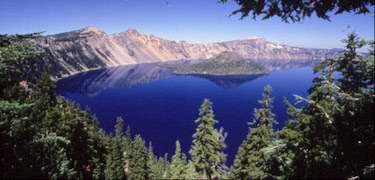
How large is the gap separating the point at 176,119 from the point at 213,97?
56419 mm

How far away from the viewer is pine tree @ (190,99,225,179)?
17234mm

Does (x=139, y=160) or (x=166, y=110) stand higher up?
(x=139, y=160)

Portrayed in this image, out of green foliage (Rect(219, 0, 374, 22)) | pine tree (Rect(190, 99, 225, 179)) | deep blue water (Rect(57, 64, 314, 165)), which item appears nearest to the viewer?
green foliage (Rect(219, 0, 374, 22))

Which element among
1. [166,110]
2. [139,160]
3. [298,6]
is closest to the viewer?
[298,6]

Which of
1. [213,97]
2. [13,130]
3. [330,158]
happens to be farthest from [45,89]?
[213,97]

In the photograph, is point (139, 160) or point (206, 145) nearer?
point (206, 145)

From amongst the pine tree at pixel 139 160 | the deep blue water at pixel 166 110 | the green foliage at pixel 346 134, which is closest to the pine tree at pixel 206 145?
the green foliage at pixel 346 134

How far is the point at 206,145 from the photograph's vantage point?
687 inches

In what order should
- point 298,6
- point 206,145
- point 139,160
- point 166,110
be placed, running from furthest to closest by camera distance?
point 166,110, point 139,160, point 206,145, point 298,6

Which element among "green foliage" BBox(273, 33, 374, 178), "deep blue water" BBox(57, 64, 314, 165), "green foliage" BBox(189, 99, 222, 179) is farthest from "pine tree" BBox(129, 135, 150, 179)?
"deep blue water" BBox(57, 64, 314, 165)

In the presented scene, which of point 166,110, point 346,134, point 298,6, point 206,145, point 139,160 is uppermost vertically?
point 298,6

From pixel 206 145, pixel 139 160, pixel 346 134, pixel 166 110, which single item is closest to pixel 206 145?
pixel 206 145

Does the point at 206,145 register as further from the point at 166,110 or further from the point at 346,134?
the point at 166,110

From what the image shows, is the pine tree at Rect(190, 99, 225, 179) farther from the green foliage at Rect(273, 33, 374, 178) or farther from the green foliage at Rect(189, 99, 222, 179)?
the green foliage at Rect(273, 33, 374, 178)
